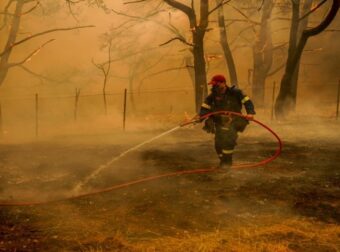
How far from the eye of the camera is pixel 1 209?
6312mm

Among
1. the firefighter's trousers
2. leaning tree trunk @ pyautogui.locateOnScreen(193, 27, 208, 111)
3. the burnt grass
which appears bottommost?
the burnt grass

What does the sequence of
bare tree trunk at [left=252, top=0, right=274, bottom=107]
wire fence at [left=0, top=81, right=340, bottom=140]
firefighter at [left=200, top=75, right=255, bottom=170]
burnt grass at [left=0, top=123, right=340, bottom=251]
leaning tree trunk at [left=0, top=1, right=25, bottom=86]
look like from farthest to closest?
bare tree trunk at [left=252, top=0, right=274, bottom=107] < wire fence at [left=0, top=81, right=340, bottom=140] < leaning tree trunk at [left=0, top=1, right=25, bottom=86] < firefighter at [left=200, top=75, right=255, bottom=170] < burnt grass at [left=0, top=123, right=340, bottom=251]

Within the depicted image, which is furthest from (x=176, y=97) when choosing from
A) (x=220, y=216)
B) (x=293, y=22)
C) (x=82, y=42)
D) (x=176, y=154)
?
(x=220, y=216)

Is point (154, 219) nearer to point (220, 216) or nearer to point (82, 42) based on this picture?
point (220, 216)

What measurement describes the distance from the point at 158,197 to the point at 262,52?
588 inches

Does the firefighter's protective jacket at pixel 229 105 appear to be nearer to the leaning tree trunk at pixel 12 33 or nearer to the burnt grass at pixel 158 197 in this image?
the burnt grass at pixel 158 197

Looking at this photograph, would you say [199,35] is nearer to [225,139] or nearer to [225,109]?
[225,109]

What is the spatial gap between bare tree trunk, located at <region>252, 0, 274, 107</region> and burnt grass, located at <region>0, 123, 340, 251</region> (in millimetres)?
8993

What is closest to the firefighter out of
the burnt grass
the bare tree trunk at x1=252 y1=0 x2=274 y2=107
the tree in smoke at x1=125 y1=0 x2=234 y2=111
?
the burnt grass

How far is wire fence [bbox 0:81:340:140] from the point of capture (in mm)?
16328

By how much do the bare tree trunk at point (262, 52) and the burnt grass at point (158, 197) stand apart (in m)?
8.99

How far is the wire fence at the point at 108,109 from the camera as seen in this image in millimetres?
16328

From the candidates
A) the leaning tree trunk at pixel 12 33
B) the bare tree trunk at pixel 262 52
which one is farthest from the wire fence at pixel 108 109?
the leaning tree trunk at pixel 12 33

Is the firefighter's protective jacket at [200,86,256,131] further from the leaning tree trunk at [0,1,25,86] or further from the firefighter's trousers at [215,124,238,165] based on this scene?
the leaning tree trunk at [0,1,25,86]
